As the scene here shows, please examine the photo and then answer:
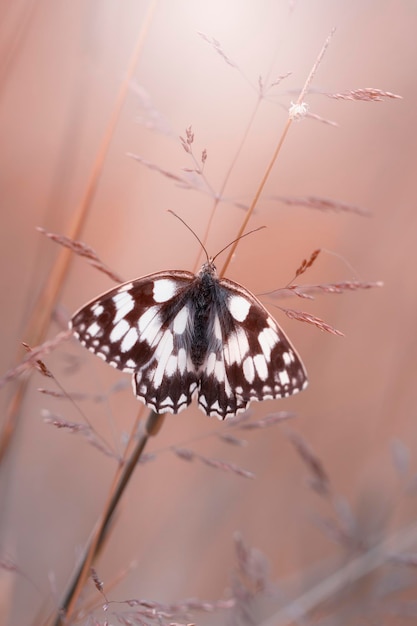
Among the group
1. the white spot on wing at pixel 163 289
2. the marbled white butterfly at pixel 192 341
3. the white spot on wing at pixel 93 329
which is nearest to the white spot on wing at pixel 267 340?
the marbled white butterfly at pixel 192 341

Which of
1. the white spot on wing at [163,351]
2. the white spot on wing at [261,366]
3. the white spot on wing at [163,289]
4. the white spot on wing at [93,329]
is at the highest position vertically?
the white spot on wing at [163,289]

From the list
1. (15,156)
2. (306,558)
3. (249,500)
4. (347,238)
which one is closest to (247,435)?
(249,500)

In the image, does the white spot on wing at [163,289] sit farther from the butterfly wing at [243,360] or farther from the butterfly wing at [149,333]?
the butterfly wing at [243,360]

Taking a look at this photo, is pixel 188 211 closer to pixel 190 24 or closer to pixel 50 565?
pixel 190 24

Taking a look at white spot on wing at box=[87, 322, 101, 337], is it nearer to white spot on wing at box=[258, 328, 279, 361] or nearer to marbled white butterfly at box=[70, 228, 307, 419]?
marbled white butterfly at box=[70, 228, 307, 419]

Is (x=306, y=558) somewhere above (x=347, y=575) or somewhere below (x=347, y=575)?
below

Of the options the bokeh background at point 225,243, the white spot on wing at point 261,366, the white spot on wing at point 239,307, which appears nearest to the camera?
the white spot on wing at point 261,366

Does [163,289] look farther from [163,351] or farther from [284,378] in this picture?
[284,378]

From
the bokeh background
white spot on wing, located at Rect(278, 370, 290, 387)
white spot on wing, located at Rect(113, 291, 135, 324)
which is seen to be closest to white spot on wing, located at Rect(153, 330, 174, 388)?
white spot on wing, located at Rect(113, 291, 135, 324)
